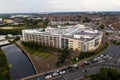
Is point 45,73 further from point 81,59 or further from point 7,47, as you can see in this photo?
point 7,47

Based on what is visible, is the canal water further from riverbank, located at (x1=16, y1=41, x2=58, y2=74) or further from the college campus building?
the college campus building

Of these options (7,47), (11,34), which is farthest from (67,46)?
(11,34)

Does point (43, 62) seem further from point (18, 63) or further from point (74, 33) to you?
point (74, 33)

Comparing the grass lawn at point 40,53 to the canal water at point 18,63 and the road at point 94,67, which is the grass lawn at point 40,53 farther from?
the road at point 94,67

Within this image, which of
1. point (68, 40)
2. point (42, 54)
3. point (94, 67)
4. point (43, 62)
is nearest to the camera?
point (94, 67)

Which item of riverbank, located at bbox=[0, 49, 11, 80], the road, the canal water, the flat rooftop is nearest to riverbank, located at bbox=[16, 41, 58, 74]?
the canal water

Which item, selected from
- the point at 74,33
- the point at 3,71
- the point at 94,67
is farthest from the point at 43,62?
the point at 74,33

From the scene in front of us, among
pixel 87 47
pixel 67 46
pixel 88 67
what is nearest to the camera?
pixel 88 67

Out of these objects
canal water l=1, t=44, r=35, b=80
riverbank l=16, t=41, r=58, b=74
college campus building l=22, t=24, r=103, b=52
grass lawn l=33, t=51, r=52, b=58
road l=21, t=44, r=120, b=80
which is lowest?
canal water l=1, t=44, r=35, b=80
